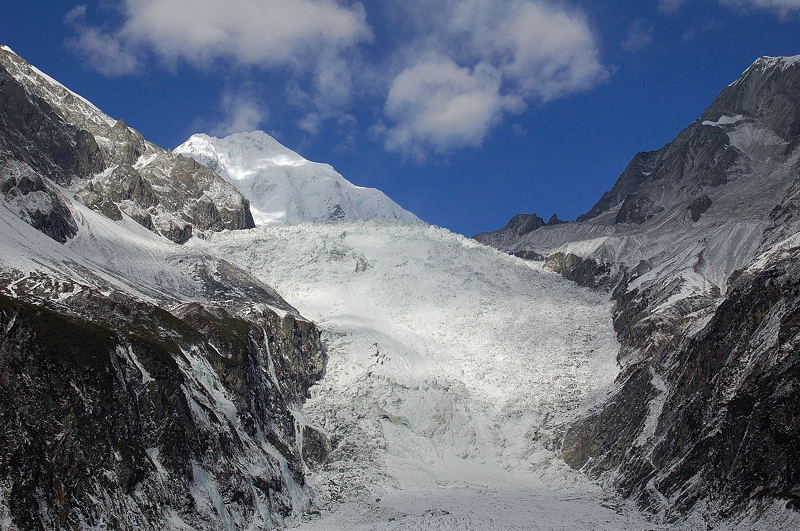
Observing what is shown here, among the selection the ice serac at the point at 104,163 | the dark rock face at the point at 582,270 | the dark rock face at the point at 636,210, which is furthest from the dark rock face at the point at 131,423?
the dark rock face at the point at 636,210

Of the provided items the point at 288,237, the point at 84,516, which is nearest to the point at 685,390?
the point at 84,516

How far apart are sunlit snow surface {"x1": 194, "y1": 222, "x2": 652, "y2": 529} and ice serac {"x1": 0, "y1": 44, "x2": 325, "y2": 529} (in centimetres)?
618

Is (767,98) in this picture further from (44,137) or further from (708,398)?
(44,137)

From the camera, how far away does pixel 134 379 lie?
55438 mm

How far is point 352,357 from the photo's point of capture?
105 meters

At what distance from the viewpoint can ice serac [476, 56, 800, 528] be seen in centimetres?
5559

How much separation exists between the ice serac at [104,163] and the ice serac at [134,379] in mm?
6804

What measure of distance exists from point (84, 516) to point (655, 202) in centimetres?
15516

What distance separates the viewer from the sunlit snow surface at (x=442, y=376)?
73500mm

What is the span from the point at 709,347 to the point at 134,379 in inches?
1899

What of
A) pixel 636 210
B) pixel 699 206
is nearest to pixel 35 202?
pixel 699 206

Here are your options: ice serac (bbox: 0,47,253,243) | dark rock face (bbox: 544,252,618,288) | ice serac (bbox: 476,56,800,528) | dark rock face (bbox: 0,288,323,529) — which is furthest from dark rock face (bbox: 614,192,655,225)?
dark rock face (bbox: 0,288,323,529)

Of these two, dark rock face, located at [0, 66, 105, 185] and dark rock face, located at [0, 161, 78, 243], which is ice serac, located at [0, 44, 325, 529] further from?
dark rock face, located at [0, 66, 105, 185]

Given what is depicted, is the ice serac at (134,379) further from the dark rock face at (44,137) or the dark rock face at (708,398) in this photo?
the dark rock face at (708,398)
